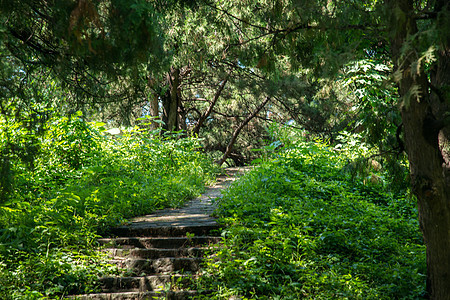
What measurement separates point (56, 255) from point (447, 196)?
14.0ft

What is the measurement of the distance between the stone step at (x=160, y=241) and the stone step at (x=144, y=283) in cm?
82

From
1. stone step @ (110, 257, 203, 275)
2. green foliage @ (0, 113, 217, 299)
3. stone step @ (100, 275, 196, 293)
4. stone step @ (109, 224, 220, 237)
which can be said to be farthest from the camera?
stone step @ (109, 224, 220, 237)

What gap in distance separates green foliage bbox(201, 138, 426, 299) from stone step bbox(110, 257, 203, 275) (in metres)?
0.34

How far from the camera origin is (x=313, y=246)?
14.9 feet

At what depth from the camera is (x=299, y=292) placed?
152 inches

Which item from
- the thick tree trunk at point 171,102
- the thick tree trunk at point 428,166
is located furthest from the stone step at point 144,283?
the thick tree trunk at point 171,102

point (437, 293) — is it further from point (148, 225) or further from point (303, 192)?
point (148, 225)

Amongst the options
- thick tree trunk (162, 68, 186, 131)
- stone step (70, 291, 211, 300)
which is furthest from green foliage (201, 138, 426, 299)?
thick tree trunk (162, 68, 186, 131)

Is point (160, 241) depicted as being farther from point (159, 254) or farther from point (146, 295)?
point (146, 295)

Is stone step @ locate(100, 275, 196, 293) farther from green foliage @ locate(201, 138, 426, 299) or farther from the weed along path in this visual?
green foliage @ locate(201, 138, 426, 299)

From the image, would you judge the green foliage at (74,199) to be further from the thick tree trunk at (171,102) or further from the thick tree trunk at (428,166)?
the thick tree trunk at (428,166)

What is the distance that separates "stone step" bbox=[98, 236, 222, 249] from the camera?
5059 mm

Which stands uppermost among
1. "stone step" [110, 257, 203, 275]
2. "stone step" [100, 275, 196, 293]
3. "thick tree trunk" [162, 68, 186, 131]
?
"thick tree trunk" [162, 68, 186, 131]

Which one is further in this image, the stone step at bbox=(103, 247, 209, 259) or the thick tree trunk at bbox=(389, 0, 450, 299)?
the stone step at bbox=(103, 247, 209, 259)
